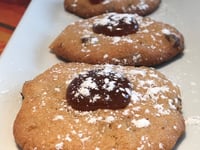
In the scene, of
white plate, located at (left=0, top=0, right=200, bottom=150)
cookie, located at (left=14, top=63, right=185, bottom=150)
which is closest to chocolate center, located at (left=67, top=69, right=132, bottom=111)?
cookie, located at (left=14, top=63, right=185, bottom=150)

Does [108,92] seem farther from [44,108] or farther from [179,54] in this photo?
[179,54]

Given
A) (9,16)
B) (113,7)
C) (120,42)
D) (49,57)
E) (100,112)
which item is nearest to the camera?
(100,112)

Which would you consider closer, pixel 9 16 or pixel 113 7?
pixel 113 7

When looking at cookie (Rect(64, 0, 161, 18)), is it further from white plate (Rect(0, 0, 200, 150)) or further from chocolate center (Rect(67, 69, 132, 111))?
chocolate center (Rect(67, 69, 132, 111))

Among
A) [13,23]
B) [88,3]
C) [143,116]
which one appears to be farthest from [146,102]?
[13,23]

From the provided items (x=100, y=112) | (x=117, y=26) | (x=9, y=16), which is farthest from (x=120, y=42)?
(x=9, y=16)

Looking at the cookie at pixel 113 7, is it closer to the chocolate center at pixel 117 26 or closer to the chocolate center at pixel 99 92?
the chocolate center at pixel 117 26

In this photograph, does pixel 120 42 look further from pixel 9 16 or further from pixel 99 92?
pixel 9 16

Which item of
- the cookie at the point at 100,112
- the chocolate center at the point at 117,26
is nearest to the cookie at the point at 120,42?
the chocolate center at the point at 117,26
